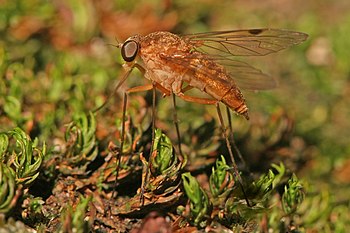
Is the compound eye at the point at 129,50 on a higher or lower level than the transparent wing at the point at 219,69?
higher

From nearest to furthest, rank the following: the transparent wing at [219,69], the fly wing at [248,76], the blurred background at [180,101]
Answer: the transparent wing at [219,69]
the blurred background at [180,101]
the fly wing at [248,76]

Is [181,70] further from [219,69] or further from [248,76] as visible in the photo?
[248,76]

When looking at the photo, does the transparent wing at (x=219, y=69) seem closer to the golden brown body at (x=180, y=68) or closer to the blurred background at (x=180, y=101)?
the golden brown body at (x=180, y=68)

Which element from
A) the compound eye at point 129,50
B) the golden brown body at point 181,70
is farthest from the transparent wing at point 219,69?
the compound eye at point 129,50

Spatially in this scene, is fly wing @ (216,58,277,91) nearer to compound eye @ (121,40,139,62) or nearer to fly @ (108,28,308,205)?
fly @ (108,28,308,205)

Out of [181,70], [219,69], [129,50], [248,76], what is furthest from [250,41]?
[129,50]

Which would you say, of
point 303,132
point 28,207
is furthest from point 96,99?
point 303,132

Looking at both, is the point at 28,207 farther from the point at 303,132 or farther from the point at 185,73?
the point at 303,132
